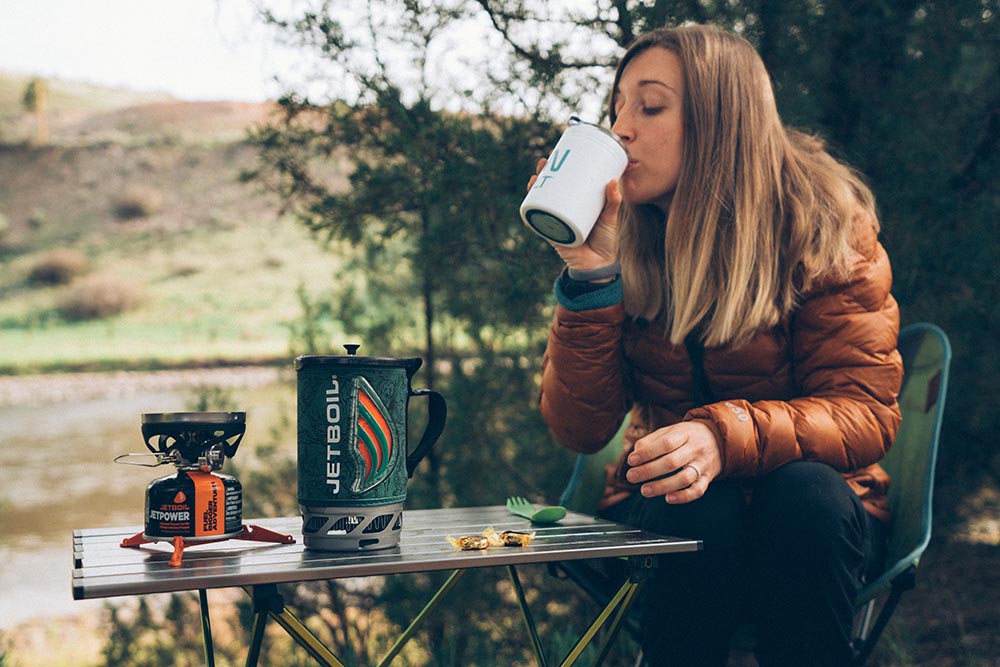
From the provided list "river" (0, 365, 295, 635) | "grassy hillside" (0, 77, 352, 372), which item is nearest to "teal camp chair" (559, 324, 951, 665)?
"river" (0, 365, 295, 635)

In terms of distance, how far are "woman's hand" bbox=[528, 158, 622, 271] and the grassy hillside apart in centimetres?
1415

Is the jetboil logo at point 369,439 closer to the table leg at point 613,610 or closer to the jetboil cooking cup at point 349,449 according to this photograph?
the jetboil cooking cup at point 349,449

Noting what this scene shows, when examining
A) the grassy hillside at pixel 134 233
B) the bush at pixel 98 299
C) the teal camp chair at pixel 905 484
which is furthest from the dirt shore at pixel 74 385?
the teal camp chair at pixel 905 484

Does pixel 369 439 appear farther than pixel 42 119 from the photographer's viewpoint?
No

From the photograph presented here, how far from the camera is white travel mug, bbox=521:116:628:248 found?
41.7 inches

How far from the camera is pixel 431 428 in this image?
3.24 feet

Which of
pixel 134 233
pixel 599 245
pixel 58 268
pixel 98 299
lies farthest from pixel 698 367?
pixel 134 233

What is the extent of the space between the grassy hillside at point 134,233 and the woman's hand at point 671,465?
14328 mm

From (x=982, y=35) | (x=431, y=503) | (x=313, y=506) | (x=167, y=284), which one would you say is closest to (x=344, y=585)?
(x=431, y=503)

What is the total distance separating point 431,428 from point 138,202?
2091 centimetres

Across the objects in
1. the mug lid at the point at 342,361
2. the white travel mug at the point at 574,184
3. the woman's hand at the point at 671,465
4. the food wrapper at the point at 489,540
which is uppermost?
the white travel mug at the point at 574,184

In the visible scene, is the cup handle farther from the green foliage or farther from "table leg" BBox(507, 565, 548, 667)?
the green foliage

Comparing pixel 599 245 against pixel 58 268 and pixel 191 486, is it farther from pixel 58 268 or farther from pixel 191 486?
pixel 58 268

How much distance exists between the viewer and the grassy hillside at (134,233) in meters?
16.5
